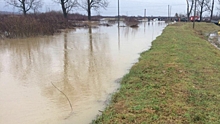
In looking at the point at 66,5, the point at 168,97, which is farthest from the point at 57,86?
the point at 66,5

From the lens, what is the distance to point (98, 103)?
17.9 ft

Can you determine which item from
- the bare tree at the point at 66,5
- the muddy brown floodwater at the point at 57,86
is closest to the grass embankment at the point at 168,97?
the muddy brown floodwater at the point at 57,86

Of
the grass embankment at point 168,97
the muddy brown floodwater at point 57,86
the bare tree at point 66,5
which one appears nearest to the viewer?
the grass embankment at point 168,97

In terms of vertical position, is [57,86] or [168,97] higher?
[168,97]

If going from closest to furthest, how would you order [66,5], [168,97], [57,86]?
1. [168,97]
2. [57,86]
3. [66,5]

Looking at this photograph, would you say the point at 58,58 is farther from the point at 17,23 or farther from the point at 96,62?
the point at 17,23

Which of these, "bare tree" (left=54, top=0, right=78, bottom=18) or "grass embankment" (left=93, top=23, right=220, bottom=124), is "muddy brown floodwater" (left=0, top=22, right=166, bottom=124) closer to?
"grass embankment" (left=93, top=23, right=220, bottom=124)

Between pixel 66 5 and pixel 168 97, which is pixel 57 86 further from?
pixel 66 5

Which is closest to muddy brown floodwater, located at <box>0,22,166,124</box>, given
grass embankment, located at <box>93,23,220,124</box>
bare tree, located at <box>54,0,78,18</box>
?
grass embankment, located at <box>93,23,220,124</box>

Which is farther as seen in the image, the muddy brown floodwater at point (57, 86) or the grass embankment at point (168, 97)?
the muddy brown floodwater at point (57, 86)

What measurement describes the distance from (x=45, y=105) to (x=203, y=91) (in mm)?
3722

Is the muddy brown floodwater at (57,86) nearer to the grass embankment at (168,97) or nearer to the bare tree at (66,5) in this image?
the grass embankment at (168,97)

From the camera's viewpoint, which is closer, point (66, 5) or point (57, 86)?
point (57, 86)

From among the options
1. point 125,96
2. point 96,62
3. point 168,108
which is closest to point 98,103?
point 125,96
